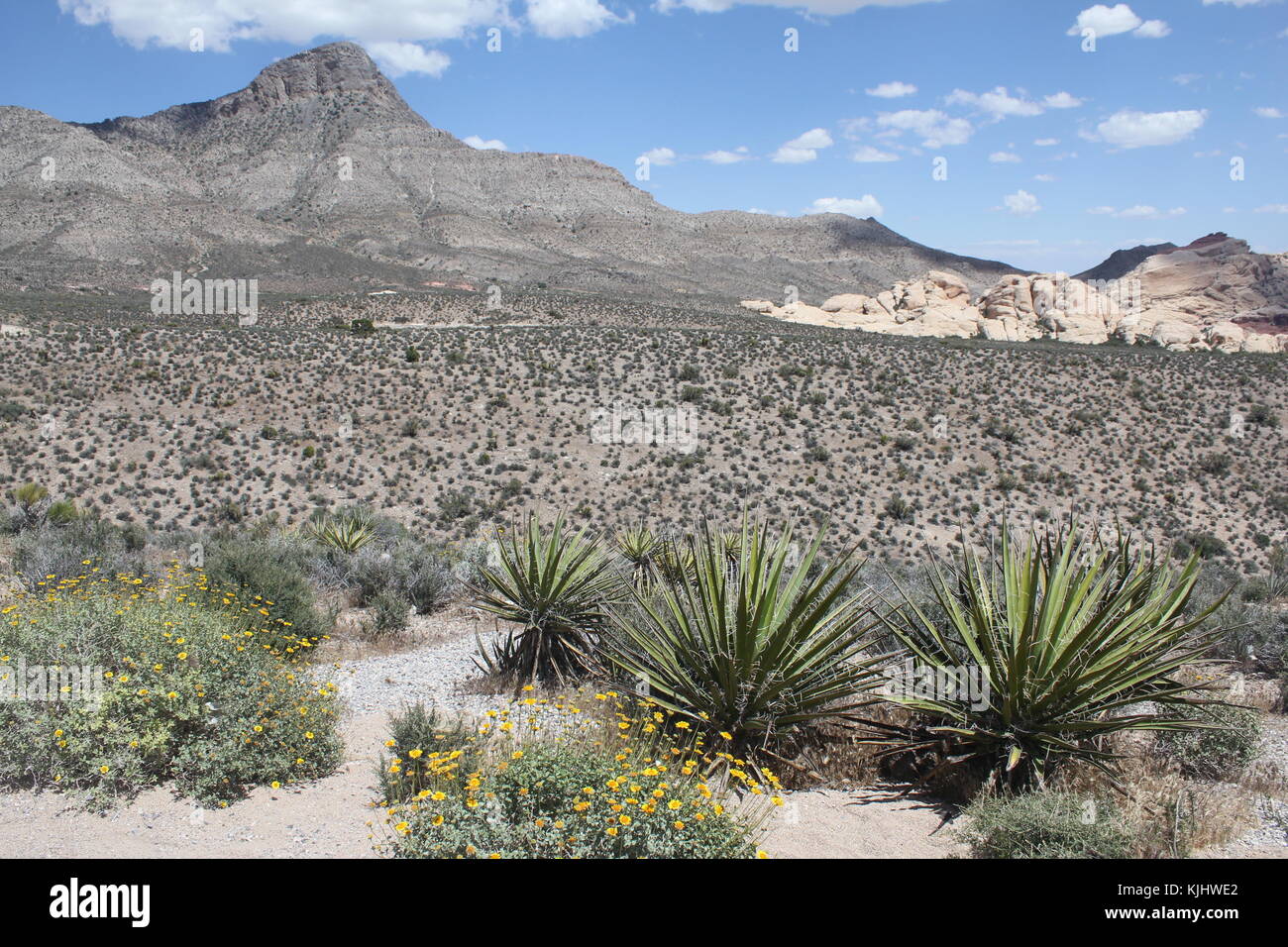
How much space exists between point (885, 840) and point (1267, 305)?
7273 centimetres

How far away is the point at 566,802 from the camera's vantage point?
326 centimetres

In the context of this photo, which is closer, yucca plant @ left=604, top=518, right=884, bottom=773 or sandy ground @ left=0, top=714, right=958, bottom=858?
sandy ground @ left=0, top=714, right=958, bottom=858

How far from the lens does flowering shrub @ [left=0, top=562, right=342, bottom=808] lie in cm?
390

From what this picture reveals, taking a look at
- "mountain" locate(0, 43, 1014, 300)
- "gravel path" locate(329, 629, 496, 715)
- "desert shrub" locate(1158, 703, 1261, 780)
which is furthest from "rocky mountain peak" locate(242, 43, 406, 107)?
"desert shrub" locate(1158, 703, 1261, 780)

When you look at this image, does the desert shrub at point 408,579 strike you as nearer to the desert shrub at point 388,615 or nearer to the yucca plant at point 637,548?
the desert shrub at point 388,615

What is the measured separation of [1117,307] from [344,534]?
217 feet

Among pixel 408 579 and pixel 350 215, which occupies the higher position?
pixel 350 215

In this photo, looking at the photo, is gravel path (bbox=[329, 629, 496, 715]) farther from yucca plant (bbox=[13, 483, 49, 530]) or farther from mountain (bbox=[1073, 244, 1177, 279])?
mountain (bbox=[1073, 244, 1177, 279])

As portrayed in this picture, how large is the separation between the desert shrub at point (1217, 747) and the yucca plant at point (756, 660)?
1.76 m

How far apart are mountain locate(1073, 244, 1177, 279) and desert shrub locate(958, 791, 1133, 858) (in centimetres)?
12787

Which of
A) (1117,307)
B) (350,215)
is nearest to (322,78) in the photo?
(350,215)

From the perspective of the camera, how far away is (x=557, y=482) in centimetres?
2416

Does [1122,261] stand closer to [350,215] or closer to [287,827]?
[350,215]
